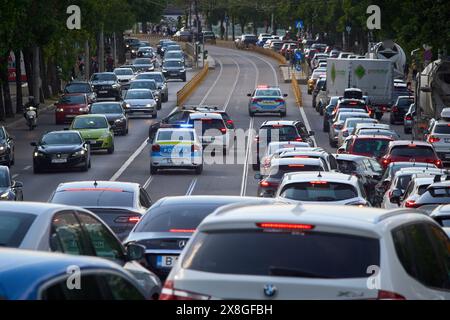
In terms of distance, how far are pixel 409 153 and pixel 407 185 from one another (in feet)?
28.0

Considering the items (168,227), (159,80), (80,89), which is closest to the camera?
(168,227)

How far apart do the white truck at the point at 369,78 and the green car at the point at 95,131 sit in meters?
21.3

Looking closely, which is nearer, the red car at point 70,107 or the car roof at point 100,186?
the car roof at point 100,186

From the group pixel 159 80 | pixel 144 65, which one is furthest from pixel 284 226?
pixel 144 65

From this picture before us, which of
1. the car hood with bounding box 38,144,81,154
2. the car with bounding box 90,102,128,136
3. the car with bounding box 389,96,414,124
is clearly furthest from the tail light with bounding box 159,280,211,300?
the car with bounding box 389,96,414,124

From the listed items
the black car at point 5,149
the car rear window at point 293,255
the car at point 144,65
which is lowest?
the car at point 144,65

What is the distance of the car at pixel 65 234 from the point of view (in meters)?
11.5

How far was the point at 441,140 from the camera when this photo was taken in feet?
147

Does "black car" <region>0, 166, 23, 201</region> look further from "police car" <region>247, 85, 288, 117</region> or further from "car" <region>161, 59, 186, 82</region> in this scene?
"car" <region>161, 59, 186, 82</region>

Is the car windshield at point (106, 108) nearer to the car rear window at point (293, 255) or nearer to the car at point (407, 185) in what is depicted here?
the car at point (407, 185)

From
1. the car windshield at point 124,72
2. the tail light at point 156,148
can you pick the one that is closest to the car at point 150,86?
the car windshield at point 124,72

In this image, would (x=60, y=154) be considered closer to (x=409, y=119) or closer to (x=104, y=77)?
(x=409, y=119)

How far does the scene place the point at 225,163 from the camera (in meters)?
46.4
